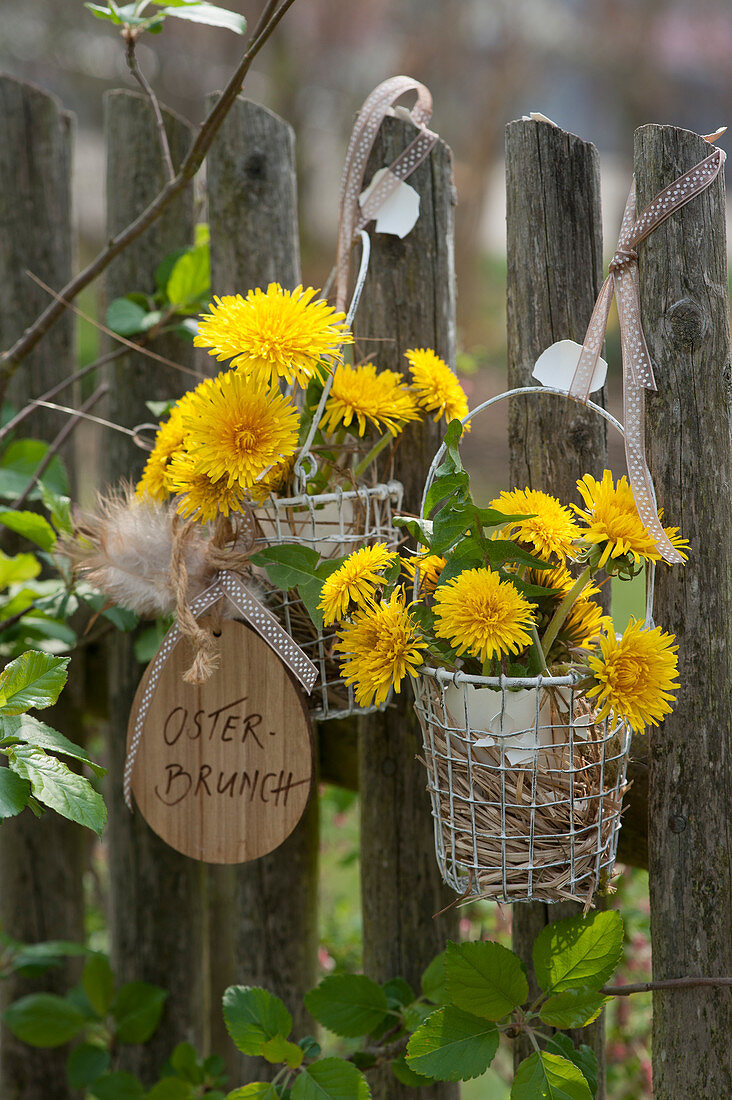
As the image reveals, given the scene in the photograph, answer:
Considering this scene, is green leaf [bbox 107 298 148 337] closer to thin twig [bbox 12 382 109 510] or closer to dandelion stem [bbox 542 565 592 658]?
thin twig [bbox 12 382 109 510]

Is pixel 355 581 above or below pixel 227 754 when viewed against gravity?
above

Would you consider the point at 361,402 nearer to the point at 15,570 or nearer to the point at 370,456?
the point at 370,456

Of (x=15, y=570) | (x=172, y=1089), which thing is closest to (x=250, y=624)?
(x=15, y=570)

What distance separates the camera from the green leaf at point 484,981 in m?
0.78

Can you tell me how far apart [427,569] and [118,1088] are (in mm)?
982

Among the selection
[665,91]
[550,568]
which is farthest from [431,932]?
[665,91]

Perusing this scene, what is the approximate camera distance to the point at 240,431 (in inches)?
29.2

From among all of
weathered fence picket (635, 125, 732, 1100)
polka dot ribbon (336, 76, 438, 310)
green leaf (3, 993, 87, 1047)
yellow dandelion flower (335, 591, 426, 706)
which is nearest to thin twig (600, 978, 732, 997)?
weathered fence picket (635, 125, 732, 1100)

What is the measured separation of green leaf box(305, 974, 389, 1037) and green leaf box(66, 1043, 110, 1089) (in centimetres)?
58

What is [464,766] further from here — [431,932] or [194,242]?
[194,242]

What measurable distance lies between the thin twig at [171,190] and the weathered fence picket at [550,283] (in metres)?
0.27

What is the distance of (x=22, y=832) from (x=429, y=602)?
94cm

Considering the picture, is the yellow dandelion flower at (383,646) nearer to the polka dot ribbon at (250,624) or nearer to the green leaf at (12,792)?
the polka dot ribbon at (250,624)

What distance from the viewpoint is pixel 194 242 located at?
53.5 inches
